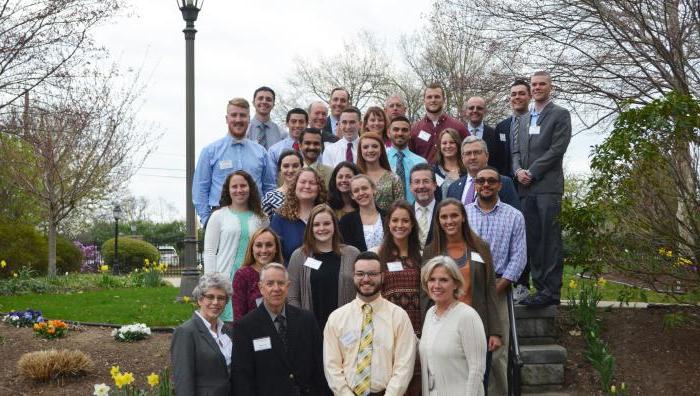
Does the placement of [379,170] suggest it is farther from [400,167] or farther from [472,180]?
[472,180]

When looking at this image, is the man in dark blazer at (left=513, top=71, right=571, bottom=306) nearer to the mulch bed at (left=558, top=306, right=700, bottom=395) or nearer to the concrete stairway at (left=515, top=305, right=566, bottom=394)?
the concrete stairway at (left=515, top=305, right=566, bottom=394)

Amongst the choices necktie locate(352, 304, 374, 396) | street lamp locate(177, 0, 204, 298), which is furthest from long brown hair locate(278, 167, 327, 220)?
street lamp locate(177, 0, 204, 298)

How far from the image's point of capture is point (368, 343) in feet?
16.7

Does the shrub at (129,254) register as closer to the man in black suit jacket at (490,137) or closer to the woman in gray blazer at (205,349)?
the man in black suit jacket at (490,137)

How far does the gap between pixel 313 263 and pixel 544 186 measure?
10.4 ft

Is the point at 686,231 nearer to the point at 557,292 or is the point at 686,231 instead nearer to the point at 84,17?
the point at 557,292

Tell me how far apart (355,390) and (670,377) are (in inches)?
163

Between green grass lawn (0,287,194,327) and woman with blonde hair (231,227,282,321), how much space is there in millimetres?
4442

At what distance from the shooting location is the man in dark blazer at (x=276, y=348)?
4957 mm

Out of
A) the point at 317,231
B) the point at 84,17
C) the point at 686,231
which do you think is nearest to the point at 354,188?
the point at 317,231

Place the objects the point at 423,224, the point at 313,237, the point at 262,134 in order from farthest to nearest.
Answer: the point at 262,134 → the point at 423,224 → the point at 313,237

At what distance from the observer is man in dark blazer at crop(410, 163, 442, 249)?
259 inches

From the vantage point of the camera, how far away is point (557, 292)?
7.95 meters

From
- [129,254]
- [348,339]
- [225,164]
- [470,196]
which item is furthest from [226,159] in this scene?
[129,254]
